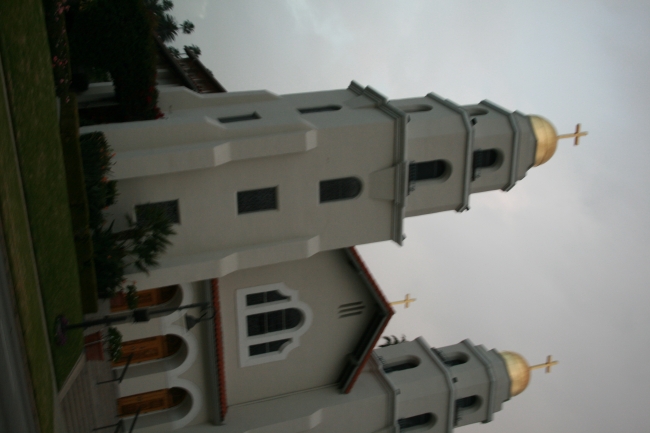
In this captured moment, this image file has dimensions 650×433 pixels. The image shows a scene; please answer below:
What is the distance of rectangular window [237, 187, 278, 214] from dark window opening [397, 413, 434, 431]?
35.4 feet

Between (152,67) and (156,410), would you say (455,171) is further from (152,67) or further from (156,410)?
(156,410)

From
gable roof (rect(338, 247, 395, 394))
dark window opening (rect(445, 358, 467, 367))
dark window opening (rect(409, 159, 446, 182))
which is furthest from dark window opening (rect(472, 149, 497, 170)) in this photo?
dark window opening (rect(445, 358, 467, 367))

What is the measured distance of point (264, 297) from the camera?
69.3 feet

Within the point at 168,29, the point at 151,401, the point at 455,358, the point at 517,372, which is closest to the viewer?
the point at 151,401

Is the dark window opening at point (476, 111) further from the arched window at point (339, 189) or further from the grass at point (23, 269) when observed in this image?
the grass at point (23, 269)

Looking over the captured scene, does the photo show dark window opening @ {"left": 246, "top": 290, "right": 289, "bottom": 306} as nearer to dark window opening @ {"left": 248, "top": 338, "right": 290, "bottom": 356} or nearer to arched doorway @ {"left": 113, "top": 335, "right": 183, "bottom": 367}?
dark window opening @ {"left": 248, "top": 338, "right": 290, "bottom": 356}

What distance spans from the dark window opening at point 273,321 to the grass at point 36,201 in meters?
6.96

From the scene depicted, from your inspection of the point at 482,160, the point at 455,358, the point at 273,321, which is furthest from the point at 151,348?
the point at 482,160

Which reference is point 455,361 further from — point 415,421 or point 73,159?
point 73,159

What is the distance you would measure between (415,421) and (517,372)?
455 centimetres

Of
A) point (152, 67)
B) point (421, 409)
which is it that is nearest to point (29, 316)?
point (152, 67)

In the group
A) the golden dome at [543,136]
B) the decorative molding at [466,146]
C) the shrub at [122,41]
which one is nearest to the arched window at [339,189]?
the decorative molding at [466,146]

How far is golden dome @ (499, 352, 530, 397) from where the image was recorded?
24.8 meters

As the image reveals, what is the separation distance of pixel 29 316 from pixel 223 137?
7.34 meters
